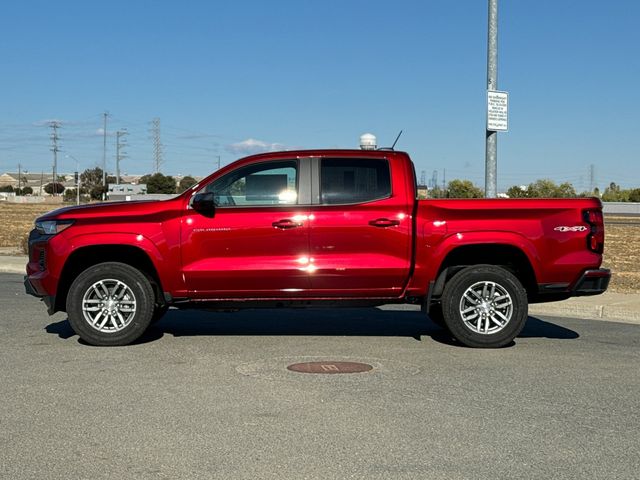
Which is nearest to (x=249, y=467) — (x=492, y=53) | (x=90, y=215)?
(x=90, y=215)

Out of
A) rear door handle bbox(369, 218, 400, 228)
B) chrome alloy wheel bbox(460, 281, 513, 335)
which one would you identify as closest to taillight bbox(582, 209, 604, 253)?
chrome alloy wheel bbox(460, 281, 513, 335)

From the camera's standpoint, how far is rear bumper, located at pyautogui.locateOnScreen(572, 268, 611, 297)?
8688 mm

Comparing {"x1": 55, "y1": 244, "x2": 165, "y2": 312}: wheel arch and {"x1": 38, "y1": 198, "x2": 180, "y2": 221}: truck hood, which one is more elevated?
{"x1": 38, "y1": 198, "x2": 180, "y2": 221}: truck hood

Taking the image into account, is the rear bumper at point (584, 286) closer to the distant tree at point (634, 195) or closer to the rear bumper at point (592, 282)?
the rear bumper at point (592, 282)

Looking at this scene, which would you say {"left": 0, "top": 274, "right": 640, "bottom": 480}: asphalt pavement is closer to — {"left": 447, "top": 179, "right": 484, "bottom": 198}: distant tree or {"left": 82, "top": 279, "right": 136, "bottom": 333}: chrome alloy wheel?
{"left": 82, "top": 279, "right": 136, "bottom": 333}: chrome alloy wheel

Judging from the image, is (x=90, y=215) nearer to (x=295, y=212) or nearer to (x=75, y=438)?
(x=295, y=212)

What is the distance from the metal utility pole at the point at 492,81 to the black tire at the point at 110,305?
691 cm

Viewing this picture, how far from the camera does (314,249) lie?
28.4 feet

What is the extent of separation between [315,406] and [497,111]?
8698 millimetres

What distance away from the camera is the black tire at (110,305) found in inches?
343

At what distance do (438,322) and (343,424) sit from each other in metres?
4.68

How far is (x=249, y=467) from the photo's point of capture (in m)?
4.71

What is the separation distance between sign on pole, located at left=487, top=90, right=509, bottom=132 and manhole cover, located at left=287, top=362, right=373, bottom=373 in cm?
699

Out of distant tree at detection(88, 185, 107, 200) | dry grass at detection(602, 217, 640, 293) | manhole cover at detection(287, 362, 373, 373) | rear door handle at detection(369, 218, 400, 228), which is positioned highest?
distant tree at detection(88, 185, 107, 200)
